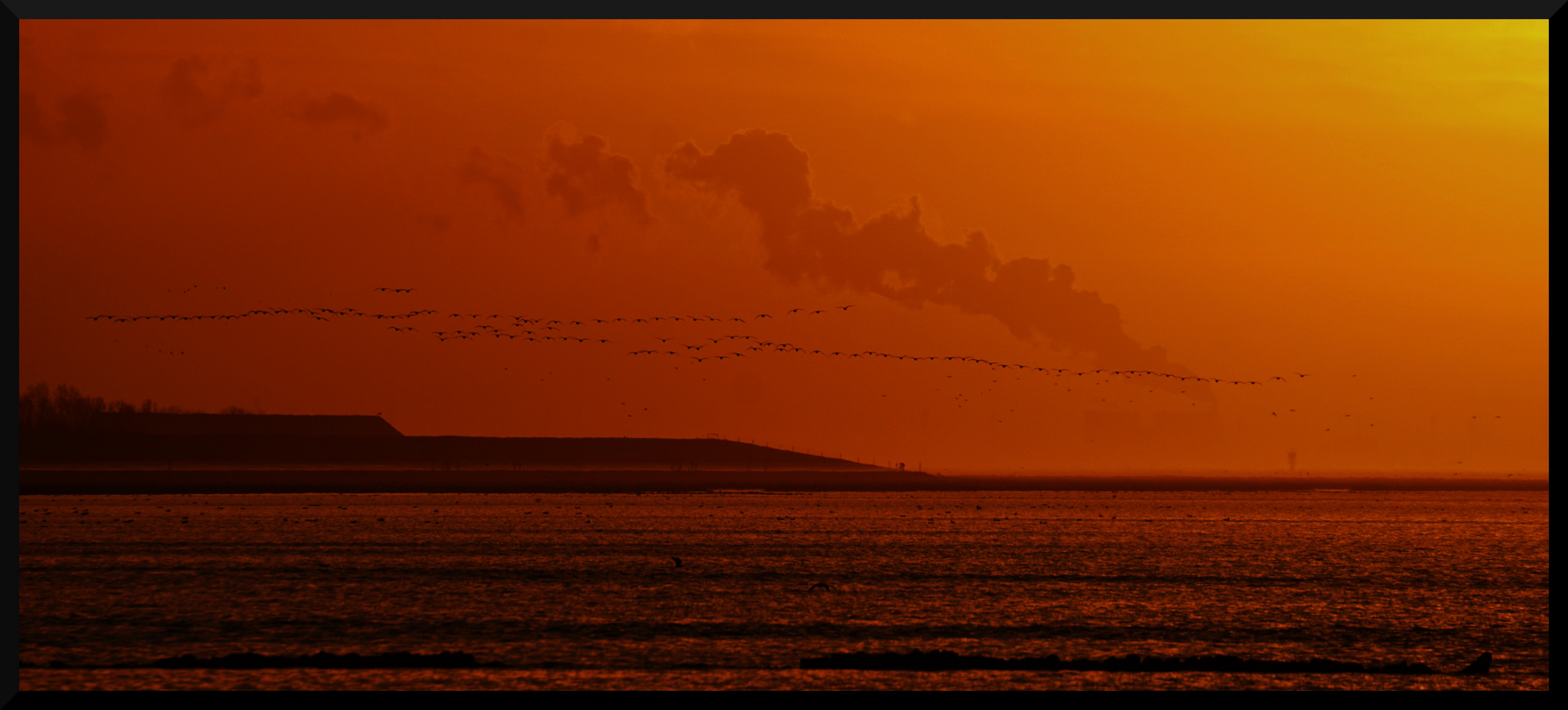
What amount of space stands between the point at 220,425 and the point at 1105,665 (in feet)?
566

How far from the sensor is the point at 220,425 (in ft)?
612

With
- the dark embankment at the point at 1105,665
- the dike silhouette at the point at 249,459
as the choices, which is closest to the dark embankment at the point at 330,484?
the dike silhouette at the point at 249,459

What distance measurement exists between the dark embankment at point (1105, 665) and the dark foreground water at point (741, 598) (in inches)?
28.8

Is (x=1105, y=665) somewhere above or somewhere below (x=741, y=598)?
above

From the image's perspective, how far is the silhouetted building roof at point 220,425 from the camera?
183 meters

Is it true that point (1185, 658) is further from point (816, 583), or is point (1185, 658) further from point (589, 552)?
point (589, 552)

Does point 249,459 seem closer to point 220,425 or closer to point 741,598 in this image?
point 220,425

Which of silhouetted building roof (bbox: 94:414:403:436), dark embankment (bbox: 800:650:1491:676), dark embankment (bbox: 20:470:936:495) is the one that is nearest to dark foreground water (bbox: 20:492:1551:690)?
dark embankment (bbox: 800:650:1491:676)

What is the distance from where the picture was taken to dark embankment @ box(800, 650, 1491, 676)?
105 feet

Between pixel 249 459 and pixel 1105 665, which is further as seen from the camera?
pixel 249 459

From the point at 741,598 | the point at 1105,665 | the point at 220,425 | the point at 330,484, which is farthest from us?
the point at 220,425

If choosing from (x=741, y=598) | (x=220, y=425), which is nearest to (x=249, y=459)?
(x=220, y=425)

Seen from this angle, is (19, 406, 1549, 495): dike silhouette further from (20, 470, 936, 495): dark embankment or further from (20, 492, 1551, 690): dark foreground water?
(20, 492, 1551, 690): dark foreground water

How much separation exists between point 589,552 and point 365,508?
48.8 metres
